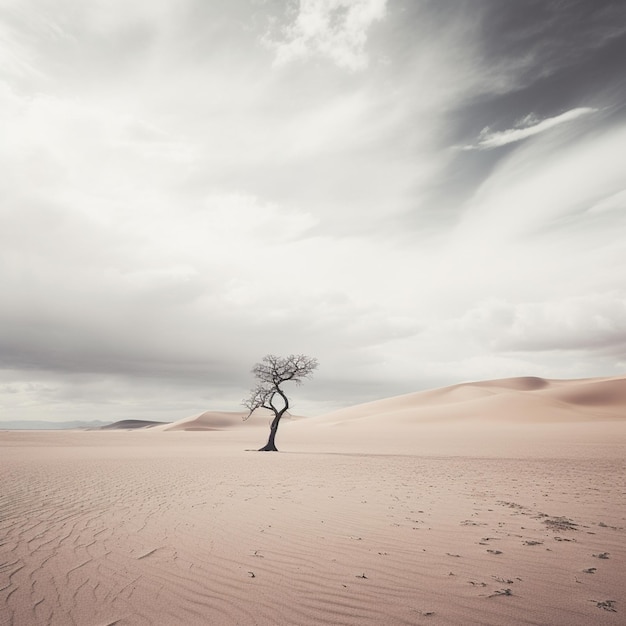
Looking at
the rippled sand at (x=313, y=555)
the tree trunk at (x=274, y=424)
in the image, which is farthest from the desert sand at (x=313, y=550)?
the tree trunk at (x=274, y=424)

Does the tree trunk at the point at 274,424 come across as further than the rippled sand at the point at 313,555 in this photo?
Yes

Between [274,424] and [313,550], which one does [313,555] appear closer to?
[313,550]

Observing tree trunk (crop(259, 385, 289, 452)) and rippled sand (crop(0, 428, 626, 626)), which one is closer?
rippled sand (crop(0, 428, 626, 626))

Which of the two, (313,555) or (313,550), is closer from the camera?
(313,555)

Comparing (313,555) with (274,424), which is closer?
(313,555)

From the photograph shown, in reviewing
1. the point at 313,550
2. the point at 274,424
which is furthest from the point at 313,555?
the point at 274,424

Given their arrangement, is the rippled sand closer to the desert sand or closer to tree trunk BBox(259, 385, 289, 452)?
the desert sand

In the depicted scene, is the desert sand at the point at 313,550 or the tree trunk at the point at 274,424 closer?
the desert sand at the point at 313,550

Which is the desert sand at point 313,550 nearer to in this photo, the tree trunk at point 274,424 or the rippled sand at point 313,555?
the rippled sand at point 313,555

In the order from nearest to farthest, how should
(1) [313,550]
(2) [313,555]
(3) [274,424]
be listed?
(2) [313,555]
(1) [313,550]
(3) [274,424]

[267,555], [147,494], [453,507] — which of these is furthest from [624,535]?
[147,494]

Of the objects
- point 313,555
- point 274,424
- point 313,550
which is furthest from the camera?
point 274,424

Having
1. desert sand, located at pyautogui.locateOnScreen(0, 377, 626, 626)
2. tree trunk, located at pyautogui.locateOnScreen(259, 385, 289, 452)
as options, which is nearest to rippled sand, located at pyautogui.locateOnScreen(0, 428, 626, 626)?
desert sand, located at pyautogui.locateOnScreen(0, 377, 626, 626)

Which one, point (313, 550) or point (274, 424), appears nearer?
point (313, 550)
